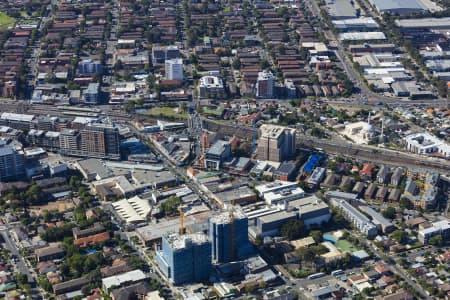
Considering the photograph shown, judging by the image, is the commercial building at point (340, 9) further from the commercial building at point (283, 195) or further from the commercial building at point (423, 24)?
the commercial building at point (283, 195)

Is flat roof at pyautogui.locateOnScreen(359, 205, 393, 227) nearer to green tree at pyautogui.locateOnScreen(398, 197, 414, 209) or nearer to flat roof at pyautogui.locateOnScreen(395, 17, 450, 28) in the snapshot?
green tree at pyautogui.locateOnScreen(398, 197, 414, 209)

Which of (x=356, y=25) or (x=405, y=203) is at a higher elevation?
(x=356, y=25)

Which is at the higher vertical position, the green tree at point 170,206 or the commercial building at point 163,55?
the commercial building at point 163,55

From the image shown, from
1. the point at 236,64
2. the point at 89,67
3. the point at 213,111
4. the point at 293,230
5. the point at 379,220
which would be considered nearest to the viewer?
the point at 293,230

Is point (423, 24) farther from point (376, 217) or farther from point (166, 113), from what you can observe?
point (376, 217)

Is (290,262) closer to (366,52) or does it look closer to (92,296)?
(92,296)

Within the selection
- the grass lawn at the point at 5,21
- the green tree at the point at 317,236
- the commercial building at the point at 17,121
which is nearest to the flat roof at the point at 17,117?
the commercial building at the point at 17,121

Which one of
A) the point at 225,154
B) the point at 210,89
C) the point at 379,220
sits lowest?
the point at 379,220

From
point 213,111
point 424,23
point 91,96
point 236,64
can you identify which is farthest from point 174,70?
point 424,23
